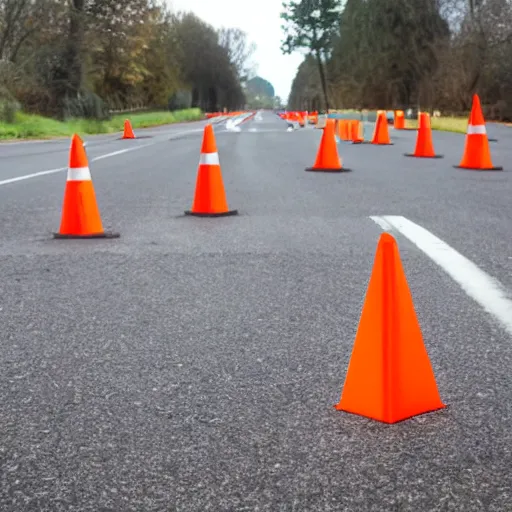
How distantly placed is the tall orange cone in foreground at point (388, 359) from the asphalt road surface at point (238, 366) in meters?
0.06

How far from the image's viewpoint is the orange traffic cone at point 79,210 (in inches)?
264

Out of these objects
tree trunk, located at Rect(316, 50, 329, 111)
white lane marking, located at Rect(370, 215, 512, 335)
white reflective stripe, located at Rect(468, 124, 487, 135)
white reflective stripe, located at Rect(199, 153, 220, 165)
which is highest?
white reflective stripe, located at Rect(199, 153, 220, 165)

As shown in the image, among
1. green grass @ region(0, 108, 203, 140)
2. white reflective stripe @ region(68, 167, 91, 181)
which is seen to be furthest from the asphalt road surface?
green grass @ region(0, 108, 203, 140)

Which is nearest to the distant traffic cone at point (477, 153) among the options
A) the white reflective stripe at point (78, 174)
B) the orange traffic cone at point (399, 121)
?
the white reflective stripe at point (78, 174)

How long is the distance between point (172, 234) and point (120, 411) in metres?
4.04

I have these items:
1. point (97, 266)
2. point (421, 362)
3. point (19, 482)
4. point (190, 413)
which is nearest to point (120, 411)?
point (190, 413)

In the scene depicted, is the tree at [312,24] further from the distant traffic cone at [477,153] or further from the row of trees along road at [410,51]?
the distant traffic cone at [477,153]

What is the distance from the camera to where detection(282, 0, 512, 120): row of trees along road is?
40094 mm

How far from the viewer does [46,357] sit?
3555mm

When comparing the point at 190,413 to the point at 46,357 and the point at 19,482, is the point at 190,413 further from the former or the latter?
the point at 46,357

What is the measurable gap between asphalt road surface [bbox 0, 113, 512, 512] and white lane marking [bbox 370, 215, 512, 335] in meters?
0.02

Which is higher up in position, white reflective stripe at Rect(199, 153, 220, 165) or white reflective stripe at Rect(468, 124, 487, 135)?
white reflective stripe at Rect(199, 153, 220, 165)

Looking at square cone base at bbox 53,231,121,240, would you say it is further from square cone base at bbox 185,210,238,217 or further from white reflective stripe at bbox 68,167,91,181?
square cone base at bbox 185,210,238,217

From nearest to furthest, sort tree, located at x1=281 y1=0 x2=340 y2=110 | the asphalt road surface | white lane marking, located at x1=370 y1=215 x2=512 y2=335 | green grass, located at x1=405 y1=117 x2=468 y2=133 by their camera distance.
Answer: the asphalt road surface, white lane marking, located at x1=370 y1=215 x2=512 y2=335, green grass, located at x1=405 y1=117 x2=468 y2=133, tree, located at x1=281 y1=0 x2=340 y2=110
